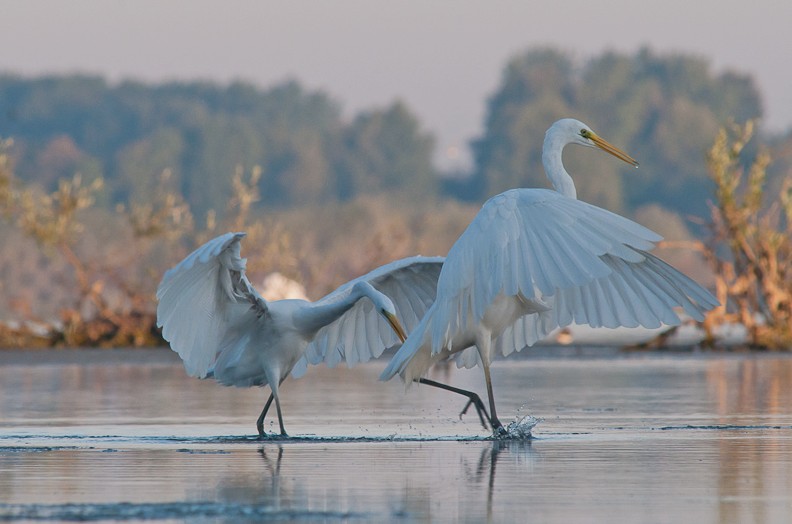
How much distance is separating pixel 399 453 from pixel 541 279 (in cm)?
144

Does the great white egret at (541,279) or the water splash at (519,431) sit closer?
the great white egret at (541,279)

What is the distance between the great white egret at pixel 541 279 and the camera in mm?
10992

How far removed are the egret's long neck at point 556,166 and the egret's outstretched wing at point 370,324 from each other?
132cm

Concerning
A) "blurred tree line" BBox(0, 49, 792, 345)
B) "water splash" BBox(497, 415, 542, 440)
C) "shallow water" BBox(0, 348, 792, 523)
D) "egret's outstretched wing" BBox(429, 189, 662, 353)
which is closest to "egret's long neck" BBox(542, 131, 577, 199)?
"egret's outstretched wing" BBox(429, 189, 662, 353)

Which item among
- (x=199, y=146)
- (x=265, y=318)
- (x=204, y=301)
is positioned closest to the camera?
(x=204, y=301)

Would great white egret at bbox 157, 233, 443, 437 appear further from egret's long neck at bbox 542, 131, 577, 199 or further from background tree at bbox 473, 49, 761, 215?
background tree at bbox 473, 49, 761, 215

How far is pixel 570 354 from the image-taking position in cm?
2616

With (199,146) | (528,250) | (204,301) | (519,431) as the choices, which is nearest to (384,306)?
(204,301)

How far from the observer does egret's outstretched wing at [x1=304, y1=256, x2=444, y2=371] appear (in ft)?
46.2

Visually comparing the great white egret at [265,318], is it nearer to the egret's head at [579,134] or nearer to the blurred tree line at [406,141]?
the egret's head at [579,134]

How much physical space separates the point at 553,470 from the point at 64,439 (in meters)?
4.05

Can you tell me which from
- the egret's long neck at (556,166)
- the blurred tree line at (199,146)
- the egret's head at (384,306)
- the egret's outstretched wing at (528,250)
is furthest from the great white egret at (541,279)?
the blurred tree line at (199,146)

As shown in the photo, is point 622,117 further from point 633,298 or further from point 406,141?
point 633,298

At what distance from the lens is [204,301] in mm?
12516
